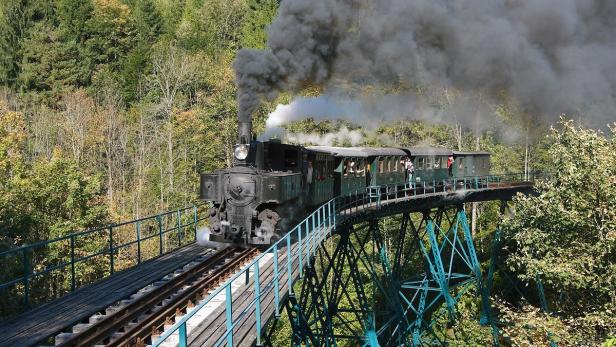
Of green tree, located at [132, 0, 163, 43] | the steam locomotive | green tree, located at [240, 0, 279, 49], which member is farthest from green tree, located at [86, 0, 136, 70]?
the steam locomotive

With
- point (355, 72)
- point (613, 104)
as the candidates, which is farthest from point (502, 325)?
point (613, 104)

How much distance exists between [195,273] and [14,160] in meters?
17.2

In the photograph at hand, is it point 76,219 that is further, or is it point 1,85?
→ point 1,85

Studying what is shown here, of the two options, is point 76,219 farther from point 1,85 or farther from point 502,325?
point 1,85

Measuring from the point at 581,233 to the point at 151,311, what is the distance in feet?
29.7

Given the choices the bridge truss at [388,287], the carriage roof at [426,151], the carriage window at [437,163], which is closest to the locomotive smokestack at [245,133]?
the bridge truss at [388,287]

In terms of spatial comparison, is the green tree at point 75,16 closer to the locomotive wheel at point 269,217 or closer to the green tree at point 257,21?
the green tree at point 257,21

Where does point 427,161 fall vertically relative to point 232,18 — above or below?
below

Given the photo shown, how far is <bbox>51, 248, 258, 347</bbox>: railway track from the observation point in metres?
7.99

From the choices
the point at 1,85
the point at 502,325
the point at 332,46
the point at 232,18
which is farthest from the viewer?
the point at 232,18

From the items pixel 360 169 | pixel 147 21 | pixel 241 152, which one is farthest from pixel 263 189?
pixel 147 21

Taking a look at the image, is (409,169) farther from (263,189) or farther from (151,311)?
(151,311)

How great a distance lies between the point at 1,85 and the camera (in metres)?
49.0

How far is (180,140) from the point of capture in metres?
38.8
